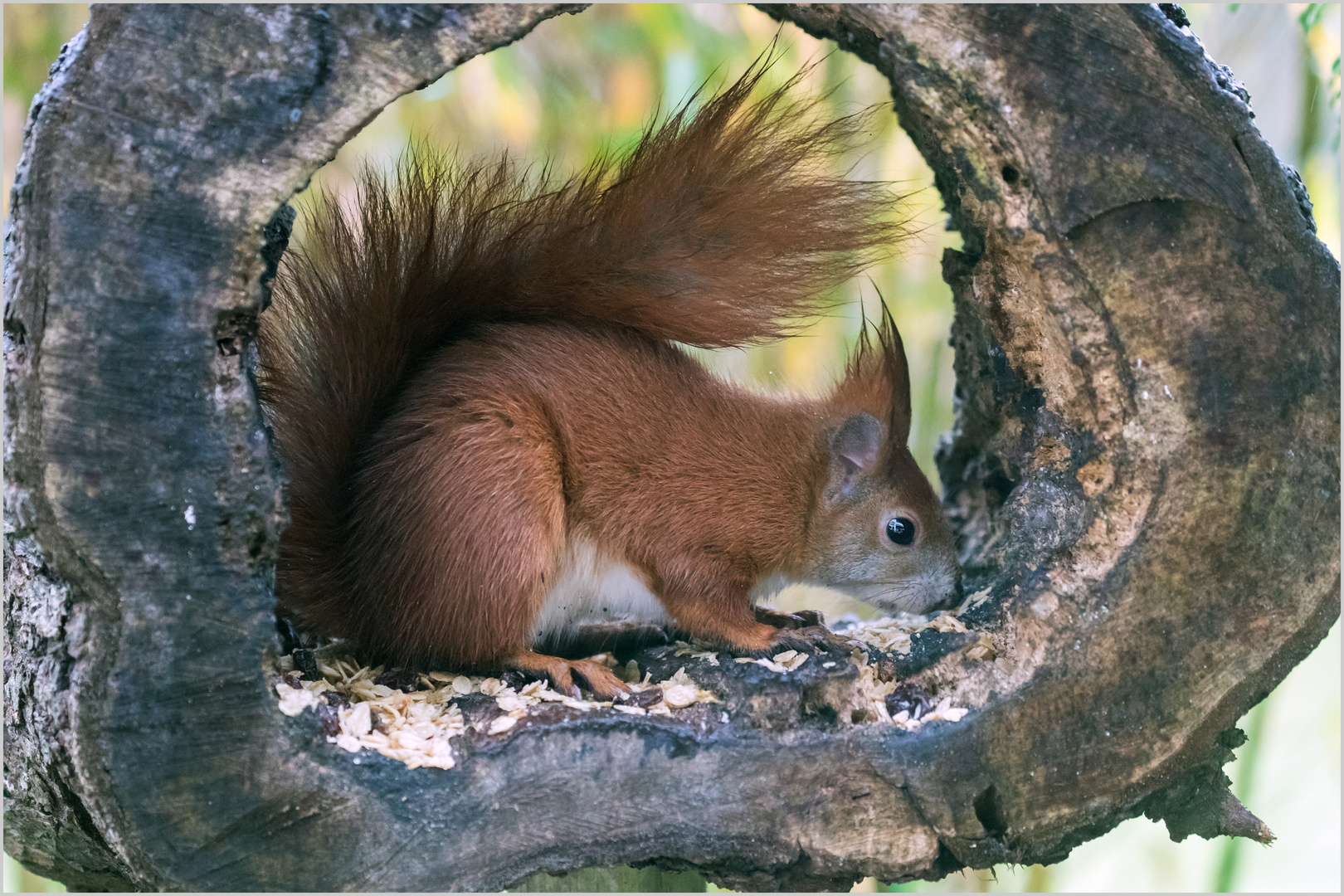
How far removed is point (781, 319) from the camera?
1.69 metres

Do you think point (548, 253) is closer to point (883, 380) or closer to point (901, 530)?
point (883, 380)

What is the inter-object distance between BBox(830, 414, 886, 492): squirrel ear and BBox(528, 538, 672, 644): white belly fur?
0.45 meters

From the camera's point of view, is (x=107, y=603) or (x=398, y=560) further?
(x=398, y=560)

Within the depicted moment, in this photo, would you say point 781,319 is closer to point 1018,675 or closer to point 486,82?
point 1018,675

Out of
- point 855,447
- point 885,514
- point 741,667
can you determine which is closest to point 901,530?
point 885,514

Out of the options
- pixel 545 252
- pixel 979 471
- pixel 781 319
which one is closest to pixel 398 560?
pixel 545 252

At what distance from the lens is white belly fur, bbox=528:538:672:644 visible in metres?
1.71

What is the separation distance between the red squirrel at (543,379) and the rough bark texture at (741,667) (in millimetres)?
224

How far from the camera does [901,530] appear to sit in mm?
1927

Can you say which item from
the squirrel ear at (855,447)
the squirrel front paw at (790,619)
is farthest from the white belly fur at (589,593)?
the squirrel ear at (855,447)

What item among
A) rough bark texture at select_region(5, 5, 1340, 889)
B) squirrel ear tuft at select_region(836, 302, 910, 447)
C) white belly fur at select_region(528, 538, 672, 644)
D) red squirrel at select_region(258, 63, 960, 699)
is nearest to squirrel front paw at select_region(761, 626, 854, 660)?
red squirrel at select_region(258, 63, 960, 699)

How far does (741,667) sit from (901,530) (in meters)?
0.56

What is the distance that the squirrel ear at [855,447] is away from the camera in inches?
74.9

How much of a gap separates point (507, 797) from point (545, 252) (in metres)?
0.86
